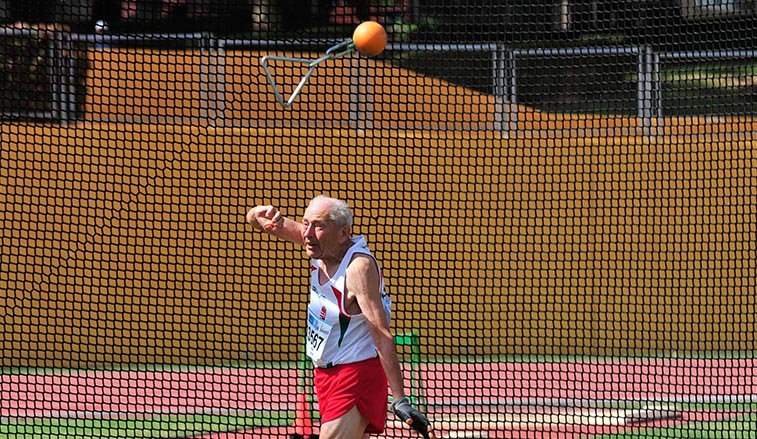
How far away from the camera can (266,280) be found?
993 cm

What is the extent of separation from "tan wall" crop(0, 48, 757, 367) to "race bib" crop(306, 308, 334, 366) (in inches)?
164

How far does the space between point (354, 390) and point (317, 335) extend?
325mm

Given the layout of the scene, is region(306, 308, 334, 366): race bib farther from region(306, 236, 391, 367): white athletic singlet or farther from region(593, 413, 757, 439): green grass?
region(593, 413, 757, 439): green grass

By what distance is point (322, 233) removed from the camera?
521cm

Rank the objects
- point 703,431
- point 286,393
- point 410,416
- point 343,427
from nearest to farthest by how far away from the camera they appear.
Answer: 1. point 410,416
2. point 343,427
3. point 703,431
4. point 286,393

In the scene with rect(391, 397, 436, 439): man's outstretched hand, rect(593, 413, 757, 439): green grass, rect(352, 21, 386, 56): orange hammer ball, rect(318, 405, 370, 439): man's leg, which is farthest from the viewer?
rect(593, 413, 757, 439): green grass

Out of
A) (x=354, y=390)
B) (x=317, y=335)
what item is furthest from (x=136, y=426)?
(x=354, y=390)

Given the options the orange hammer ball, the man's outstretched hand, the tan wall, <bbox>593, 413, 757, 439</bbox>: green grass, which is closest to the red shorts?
the man's outstretched hand

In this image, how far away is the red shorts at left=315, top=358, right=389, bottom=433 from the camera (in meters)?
5.18

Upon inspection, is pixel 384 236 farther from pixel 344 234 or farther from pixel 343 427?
pixel 343 427

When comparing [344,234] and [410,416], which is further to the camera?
[344,234]

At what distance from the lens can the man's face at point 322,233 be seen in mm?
5191

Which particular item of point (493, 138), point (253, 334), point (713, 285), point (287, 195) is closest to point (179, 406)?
point (253, 334)

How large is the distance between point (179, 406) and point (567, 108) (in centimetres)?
495
